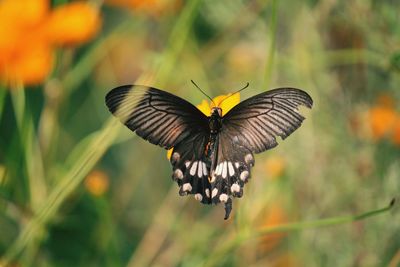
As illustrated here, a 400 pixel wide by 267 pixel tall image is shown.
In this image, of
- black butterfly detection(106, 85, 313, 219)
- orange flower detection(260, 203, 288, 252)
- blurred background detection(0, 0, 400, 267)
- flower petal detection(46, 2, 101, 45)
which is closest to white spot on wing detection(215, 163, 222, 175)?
black butterfly detection(106, 85, 313, 219)

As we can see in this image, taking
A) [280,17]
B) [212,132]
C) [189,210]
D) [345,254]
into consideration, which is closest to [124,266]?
[189,210]

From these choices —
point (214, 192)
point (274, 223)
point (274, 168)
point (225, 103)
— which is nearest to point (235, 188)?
point (214, 192)

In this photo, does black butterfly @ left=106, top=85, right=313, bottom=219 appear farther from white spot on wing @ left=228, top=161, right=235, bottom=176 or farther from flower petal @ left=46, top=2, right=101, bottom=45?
flower petal @ left=46, top=2, right=101, bottom=45

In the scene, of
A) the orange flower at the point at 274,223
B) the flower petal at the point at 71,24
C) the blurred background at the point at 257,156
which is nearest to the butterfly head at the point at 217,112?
the blurred background at the point at 257,156

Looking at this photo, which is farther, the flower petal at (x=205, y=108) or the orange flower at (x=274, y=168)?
the orange flower at (x=274, y=168)

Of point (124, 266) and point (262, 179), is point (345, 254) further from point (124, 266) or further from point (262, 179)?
point (124, 266)

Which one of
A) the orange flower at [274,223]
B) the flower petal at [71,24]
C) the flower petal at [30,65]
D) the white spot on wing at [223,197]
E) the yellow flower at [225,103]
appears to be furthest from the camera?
the orange flower at [274,223]

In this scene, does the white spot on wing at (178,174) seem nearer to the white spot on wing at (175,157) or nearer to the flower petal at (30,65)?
the white spot on wing at (175,157)

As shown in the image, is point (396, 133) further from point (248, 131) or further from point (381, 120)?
point (248, 131)
